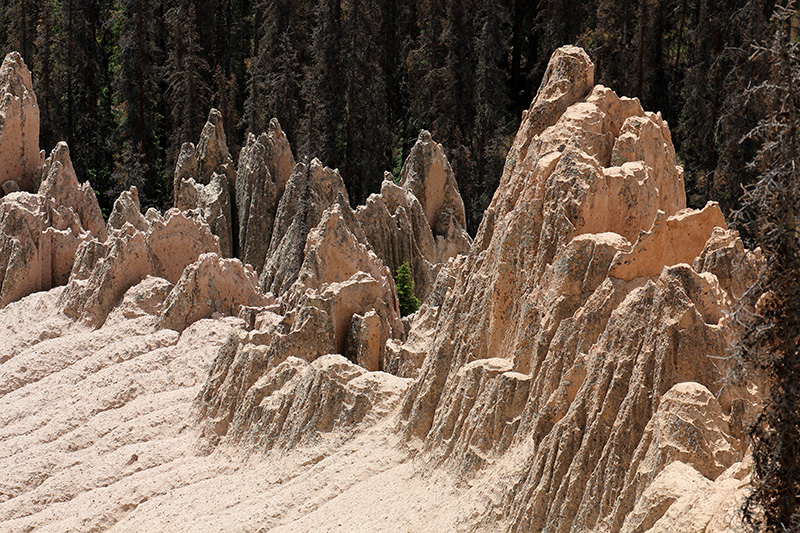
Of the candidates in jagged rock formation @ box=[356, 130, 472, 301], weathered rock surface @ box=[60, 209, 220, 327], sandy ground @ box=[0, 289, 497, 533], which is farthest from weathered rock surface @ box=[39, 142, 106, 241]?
jagged rock formation @ box=[356, 130, 472, 301]

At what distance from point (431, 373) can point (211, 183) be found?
80.5 feet

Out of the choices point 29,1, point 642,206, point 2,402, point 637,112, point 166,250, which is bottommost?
point 2,402

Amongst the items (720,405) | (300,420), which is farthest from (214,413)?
(720,405)

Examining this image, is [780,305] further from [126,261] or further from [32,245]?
[32,245]

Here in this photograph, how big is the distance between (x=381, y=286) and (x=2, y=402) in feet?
27.8

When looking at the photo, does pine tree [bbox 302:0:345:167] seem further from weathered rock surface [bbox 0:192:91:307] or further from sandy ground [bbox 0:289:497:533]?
sandy ground [bbox 0:289:497:533]

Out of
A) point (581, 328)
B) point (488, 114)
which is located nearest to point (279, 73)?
point (488, 114)

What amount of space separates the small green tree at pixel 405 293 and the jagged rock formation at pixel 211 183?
7525 millimetres

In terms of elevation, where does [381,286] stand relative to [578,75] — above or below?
below

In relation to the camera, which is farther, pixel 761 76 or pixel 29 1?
pixel 29 1

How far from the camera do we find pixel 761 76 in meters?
35.5

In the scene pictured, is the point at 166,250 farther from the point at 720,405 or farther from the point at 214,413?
the point at 720,405

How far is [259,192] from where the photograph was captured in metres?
39.2

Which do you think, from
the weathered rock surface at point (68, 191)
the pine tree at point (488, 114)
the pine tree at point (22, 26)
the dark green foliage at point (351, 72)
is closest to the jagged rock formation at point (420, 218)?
the pine tree at point (488, 114)
